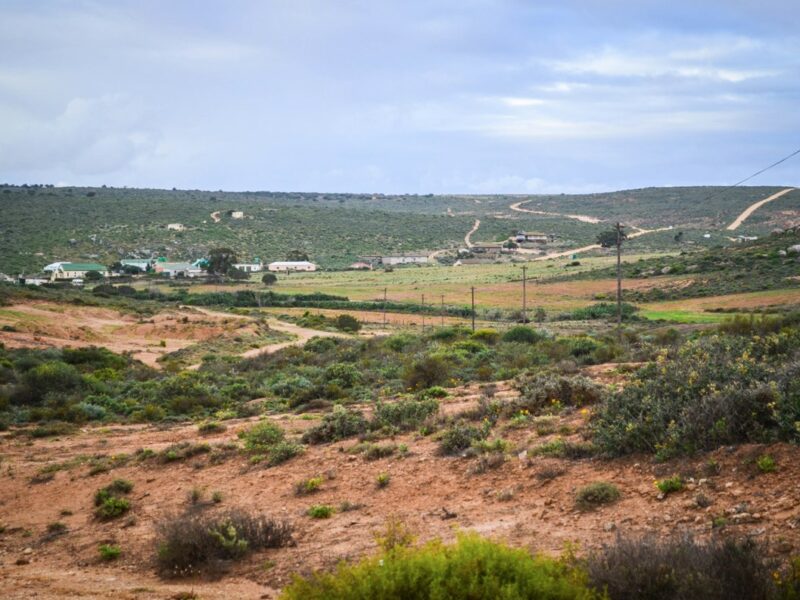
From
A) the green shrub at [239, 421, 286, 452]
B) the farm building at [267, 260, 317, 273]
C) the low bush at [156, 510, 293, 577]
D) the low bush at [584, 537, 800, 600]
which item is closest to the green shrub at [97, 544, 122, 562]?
the low bush at [156, 510, 293, 577]

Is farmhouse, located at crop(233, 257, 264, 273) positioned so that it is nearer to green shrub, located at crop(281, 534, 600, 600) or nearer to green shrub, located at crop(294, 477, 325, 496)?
green shrub, located at crop(294, 477, 325, 496)

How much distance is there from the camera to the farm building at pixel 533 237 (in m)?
127

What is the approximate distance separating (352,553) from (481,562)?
3148mm

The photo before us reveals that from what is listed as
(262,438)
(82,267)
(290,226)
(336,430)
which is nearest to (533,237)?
(290,226)

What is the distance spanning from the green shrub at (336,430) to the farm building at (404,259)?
96.8 m

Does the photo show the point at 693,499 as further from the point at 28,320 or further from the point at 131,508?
the point at 28,320

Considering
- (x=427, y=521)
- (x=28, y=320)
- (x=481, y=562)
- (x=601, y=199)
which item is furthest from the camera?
(x=601, y=199)

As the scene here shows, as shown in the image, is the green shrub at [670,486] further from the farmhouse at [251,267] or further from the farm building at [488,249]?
the farm building at [488,249]

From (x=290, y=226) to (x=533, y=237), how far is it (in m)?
43.1

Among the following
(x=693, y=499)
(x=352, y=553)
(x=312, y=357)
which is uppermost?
(x=693, y=499)

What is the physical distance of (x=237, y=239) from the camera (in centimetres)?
11831

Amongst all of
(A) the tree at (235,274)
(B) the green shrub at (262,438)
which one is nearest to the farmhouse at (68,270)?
(A) the tree at (235,274)

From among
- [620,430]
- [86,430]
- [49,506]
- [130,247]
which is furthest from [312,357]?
[130,247]

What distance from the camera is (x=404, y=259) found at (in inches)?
4481
